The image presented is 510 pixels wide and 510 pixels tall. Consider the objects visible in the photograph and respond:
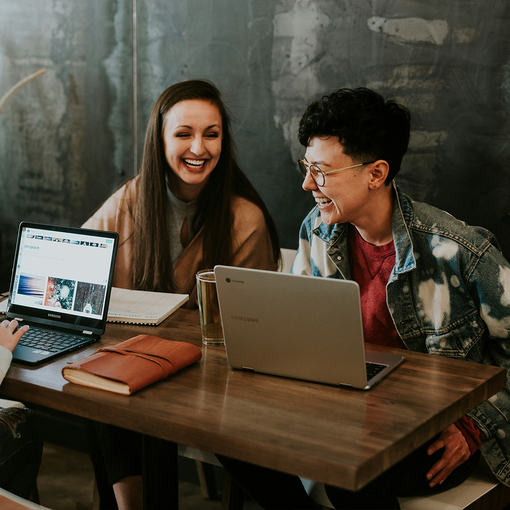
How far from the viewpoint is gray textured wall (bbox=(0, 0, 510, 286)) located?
210 centimetres

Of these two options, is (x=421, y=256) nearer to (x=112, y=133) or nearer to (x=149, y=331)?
(x=149, y=331)

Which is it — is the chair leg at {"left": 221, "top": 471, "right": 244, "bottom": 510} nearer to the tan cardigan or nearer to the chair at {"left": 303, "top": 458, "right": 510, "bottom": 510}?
the chair at {"left": 303, "top": 458, "right": 510, "bottom": 510}

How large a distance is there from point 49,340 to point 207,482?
1188 mm

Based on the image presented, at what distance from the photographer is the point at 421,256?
162 centimetres

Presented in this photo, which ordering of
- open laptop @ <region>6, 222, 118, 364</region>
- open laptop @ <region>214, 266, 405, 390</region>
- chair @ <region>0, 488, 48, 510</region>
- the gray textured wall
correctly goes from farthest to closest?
the gray textured wall, open laptop @ <region>6, 222, 118, 364</region>, open laptop @ <region>214, 266, 405, 390</region>, chair @ <region>0, 488, 48, 510</region>

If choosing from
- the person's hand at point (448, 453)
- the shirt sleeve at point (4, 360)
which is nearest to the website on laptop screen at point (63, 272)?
the shirt sleeve at point (4, 360)

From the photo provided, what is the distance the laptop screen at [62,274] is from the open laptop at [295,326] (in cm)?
42

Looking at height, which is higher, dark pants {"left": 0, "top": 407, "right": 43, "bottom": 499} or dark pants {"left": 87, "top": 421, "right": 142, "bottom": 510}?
dark pants {"left": 0, "top": 407, "right": 43, "bottom": 499}

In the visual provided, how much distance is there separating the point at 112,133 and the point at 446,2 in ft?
5.12

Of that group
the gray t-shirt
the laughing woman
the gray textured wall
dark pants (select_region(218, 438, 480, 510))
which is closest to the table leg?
dark pants (select_region(218, 438, 480, 510))

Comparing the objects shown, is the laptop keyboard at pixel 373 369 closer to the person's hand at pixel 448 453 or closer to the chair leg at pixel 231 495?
the person's hand at pixel 448 453

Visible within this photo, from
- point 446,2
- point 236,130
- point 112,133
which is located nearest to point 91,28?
point 112,133

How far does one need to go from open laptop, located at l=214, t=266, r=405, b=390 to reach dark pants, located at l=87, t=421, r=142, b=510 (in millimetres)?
556

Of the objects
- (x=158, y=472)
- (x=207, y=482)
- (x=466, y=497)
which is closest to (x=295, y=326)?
(x=158, y=472)
